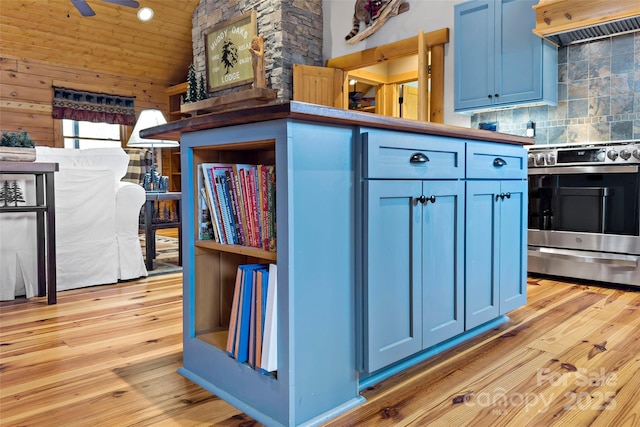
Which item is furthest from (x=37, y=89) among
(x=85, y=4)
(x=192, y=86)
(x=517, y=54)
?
(x=517, y=54)

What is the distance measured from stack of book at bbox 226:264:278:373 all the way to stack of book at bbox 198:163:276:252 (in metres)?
0.09

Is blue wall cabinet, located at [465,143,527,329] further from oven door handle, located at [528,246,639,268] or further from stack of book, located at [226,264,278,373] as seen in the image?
oven door handle, located at [528,246,639,268]

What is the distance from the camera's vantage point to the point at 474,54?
4.06 metres

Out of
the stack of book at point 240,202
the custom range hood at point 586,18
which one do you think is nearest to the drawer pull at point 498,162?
the stack of book at point 240,202

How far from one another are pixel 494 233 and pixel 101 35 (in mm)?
6932

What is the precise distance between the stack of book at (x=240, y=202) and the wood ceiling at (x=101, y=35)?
6.20m

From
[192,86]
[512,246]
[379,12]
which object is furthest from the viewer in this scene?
[192,86]

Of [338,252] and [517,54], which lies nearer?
[338,252]

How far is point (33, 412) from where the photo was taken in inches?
55.2

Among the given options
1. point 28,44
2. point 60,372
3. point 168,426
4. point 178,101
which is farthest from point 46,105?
point 168,426

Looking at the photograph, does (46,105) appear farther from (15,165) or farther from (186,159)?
(186,159)

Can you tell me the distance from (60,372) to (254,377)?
80 centimetres

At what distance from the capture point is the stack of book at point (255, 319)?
4.34 ft

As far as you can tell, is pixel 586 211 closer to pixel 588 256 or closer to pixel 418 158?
pixel 588 256
